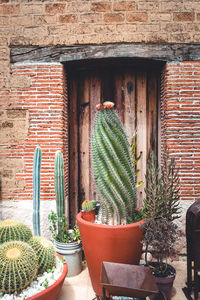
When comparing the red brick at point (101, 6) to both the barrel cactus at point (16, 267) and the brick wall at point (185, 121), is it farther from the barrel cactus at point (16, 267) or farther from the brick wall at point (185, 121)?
the barrel cactus at point (16, 267)

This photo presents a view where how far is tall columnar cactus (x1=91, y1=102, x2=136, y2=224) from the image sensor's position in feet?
7.11

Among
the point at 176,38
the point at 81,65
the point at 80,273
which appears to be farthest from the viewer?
the point at 81,65

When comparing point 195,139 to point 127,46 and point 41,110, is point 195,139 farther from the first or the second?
point 41,110

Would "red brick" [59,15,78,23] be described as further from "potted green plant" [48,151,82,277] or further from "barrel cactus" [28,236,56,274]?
"barrel cactus" [28,236,56,274]

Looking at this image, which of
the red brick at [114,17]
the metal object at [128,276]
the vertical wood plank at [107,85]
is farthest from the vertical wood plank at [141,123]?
the metal object at [128,276]

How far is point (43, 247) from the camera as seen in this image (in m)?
2.08

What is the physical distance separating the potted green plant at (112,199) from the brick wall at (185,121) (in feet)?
3.38

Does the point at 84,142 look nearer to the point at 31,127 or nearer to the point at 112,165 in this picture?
the point at 31,127

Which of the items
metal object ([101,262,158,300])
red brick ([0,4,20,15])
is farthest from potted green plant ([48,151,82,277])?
red brick ([0,4,20,15])

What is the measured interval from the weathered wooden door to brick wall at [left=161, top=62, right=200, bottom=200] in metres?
0.37

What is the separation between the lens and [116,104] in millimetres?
3402

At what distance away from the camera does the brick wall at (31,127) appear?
3.10 metres

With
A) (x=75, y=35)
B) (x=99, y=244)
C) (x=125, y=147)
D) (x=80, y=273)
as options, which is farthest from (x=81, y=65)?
(x=80, y=273)

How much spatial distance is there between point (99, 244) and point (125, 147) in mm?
941
